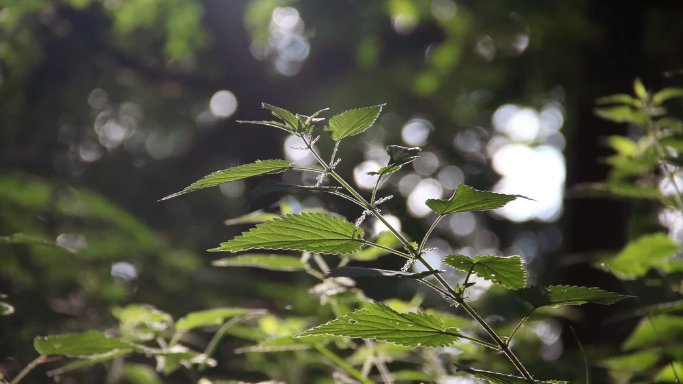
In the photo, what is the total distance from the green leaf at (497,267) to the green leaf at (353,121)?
0.21 meters

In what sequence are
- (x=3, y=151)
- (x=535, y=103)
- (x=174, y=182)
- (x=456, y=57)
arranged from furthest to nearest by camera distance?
1. (x=174, y=182)
2. (x=535, y=103)
3. (x=456, y=57)
4. (x=3, y=151)

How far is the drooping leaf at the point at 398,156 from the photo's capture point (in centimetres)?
69

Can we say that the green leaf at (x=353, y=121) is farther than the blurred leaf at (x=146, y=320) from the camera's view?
No

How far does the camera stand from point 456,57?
4125mm

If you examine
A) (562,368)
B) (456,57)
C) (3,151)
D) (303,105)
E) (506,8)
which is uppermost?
(506,8)

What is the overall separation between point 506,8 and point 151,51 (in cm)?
285

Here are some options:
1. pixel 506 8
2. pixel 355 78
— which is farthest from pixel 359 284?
pixel 355 78

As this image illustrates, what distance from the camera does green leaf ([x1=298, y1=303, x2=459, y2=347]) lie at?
2.31 feet

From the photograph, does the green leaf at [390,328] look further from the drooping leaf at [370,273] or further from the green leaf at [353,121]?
the green leaf at [353,121]

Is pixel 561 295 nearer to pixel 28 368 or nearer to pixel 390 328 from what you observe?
pixel 390 328

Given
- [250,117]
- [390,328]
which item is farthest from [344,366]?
[250,117]

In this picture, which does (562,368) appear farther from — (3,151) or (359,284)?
(3,151)

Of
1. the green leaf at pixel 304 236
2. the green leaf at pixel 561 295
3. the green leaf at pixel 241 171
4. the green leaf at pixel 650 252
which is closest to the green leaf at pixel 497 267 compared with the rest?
the green leaf at pixel 561 295

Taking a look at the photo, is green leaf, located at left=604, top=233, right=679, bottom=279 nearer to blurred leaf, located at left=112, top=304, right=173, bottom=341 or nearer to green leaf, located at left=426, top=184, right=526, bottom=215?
green leaf, located at left=426, top=184, right=526, bottom=215
